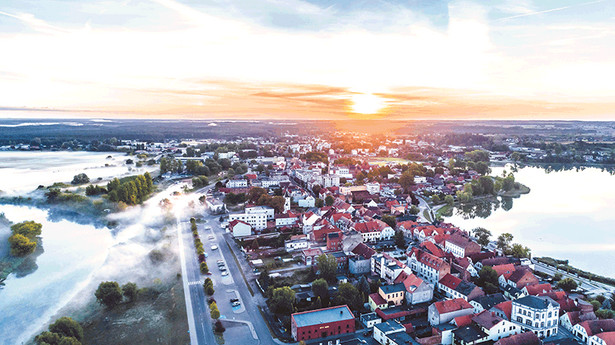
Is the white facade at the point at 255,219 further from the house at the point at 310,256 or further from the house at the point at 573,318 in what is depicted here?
the house at the point at 573,318

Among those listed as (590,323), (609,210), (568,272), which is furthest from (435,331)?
(609,210)

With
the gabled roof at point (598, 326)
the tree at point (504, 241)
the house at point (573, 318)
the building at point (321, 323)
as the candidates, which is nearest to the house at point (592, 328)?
the gabled roof at point (598, 326)

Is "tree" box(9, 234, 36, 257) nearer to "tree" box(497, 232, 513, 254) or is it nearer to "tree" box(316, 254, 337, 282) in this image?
"tree" box(316, 254, 337, 282)

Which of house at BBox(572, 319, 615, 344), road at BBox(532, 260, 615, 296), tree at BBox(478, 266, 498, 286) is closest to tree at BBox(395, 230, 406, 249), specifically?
tree at BBox(478, 266, 498, 286)

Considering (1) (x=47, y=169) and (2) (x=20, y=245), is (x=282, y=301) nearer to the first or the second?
(2) (x=20, y=245)

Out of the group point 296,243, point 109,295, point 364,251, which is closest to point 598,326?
point 364,251

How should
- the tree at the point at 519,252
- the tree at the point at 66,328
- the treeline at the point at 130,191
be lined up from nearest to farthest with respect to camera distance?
the tree at the point at 66,328 < the tree at the point at 519,252 < the treeline at the point at 130,191

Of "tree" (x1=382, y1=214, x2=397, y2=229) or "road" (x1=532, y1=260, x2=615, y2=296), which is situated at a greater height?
"tree" (x1=382, y1=214, x2=397, y2=229)
